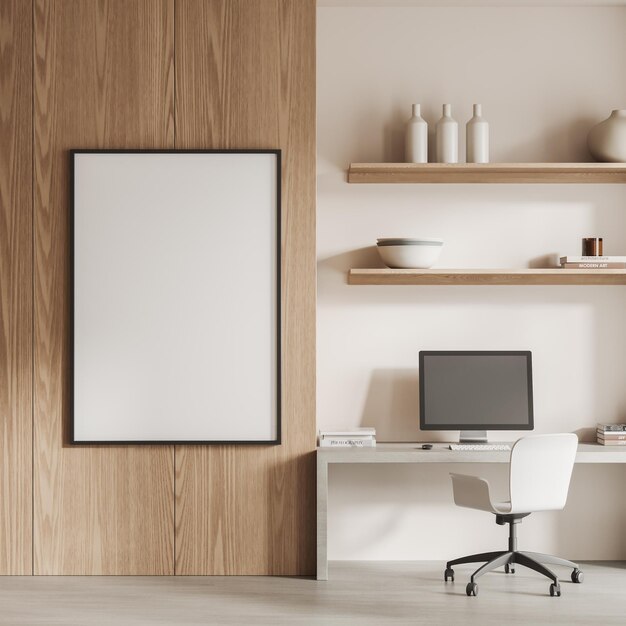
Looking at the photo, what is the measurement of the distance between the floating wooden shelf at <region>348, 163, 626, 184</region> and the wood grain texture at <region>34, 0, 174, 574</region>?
103 cm

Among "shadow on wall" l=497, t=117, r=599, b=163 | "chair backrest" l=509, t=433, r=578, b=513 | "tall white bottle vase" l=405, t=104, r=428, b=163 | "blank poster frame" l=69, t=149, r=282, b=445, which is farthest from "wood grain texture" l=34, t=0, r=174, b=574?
"shadow on wall" l=497, t=117, r=599, b=163

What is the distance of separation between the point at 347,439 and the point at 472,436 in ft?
2.06

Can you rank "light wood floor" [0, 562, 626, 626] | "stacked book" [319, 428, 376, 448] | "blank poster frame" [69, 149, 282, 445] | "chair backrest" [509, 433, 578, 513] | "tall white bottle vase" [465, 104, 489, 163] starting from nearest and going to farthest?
"light wood floor" [0, 562, 626, 626] < "chair backrest" [509, 433, 578, 513] < "blank poster frame" [69, 149, 282, 445] < "stacked book" [319, 428, 376, 448] < "tall white bottle vase" [465, 104, 489, 163]

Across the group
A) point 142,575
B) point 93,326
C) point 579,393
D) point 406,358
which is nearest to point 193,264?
point 93,326

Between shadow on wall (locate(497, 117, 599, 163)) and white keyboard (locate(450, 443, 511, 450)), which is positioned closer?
white keyboard (locate(450, 443, 511, 450))

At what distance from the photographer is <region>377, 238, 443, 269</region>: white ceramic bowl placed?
3.87m

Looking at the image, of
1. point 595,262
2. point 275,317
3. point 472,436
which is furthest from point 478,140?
point 472,436

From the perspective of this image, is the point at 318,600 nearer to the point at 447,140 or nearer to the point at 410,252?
the point at 410,252

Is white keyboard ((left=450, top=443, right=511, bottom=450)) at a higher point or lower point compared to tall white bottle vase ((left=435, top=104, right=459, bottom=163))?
lower

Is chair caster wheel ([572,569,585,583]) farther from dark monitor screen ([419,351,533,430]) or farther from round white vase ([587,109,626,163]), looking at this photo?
round white vase ([587,109,626,163])

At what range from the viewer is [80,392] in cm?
372

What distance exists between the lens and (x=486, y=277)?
156 inches

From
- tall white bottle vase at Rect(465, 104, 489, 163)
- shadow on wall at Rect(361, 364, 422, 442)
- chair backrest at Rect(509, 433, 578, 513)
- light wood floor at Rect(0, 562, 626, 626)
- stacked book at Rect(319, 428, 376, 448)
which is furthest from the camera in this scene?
shadow on wall at Rect(361, 364, 422, 442)

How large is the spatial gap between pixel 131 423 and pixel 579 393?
7.40ft
